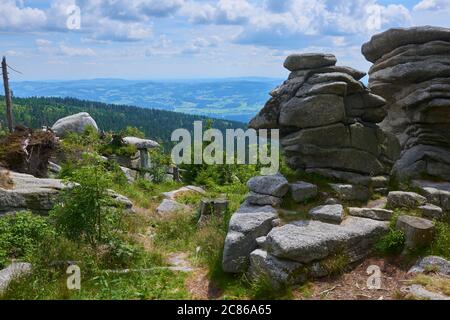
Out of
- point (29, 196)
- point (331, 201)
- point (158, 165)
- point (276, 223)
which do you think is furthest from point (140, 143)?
point (276, 223)

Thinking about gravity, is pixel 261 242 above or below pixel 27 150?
below

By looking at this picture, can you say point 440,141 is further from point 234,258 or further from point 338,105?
point 234,258

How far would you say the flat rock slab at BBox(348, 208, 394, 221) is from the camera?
43.5 feet

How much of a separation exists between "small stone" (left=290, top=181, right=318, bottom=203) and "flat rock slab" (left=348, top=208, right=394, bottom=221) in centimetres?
153

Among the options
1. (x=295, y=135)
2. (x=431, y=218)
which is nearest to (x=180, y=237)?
(x=295, y=135)

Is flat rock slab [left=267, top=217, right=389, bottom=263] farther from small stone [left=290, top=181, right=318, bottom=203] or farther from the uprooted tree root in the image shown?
the uprooted tree root

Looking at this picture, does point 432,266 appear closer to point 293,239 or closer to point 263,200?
point 293,239

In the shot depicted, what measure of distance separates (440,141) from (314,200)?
287 inches

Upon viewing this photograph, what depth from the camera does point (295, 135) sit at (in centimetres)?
1617

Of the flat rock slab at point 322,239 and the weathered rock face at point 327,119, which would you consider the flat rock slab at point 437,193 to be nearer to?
the weathered rock face at point 327,119

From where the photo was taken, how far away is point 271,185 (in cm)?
1477

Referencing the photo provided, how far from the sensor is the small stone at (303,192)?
47.5ft

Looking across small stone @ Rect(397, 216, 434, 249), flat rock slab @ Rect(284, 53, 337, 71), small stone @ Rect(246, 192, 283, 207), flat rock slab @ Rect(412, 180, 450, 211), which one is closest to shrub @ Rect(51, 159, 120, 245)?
small stone @ Rect(246, 192, 283, 207)

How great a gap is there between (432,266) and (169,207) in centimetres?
1365
